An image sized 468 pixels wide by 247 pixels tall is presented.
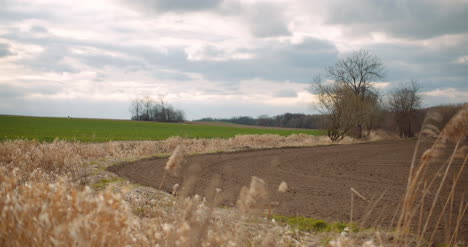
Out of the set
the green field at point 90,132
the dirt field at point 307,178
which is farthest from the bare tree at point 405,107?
the dirt field at point 307,178

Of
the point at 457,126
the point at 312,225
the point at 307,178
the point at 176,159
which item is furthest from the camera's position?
the point at 307,178

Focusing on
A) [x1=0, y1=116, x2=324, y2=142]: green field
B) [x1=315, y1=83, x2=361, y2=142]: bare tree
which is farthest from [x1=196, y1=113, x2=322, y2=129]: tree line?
[x1=315, y1=83, x2=361, y2=142]: bare tree

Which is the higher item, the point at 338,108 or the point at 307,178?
the point at 338,108

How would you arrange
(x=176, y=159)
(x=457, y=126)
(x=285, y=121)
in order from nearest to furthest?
(x=176, y=159) → (x=457, y=126) → (x=285, y=121)

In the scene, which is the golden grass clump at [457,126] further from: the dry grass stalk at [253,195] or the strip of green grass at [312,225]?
the strip of green grass at [312,225]

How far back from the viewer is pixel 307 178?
13.3 m

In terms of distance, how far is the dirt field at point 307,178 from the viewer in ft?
30.2

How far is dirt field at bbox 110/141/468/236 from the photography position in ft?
30.2


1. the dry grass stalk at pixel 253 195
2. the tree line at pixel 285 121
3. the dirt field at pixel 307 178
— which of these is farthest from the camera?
the tree line at pixel 285 121

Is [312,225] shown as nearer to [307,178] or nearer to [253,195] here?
[253,195]

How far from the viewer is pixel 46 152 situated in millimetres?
13500

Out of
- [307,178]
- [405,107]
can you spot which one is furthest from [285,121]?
[307,178]

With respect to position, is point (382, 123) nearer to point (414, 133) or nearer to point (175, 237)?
point (414, 133)

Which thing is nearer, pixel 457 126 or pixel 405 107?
pixel 457 126
